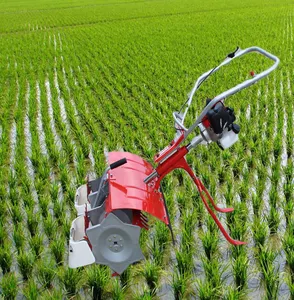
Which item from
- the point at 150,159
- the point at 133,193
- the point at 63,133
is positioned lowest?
the point at 133,193

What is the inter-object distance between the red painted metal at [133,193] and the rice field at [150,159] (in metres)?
0.33

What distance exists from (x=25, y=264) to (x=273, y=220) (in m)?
1.83

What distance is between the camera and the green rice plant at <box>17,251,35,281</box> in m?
2.84

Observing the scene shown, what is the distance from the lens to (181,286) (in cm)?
258

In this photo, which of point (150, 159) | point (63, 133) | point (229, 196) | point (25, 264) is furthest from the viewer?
point (63, 133)

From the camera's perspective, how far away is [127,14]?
69.5ft

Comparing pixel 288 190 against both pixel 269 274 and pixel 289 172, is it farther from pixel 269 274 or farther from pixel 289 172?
pixel 269 274

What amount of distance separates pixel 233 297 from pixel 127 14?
20.3 meters

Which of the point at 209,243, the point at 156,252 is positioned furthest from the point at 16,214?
the point at 209,243

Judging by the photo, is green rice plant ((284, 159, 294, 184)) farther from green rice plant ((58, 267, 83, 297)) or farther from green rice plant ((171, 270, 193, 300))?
green rice plant ((58, 267, 83, 297))

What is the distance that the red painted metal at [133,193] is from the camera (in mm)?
2732

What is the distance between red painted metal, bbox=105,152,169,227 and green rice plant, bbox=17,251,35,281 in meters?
0.64

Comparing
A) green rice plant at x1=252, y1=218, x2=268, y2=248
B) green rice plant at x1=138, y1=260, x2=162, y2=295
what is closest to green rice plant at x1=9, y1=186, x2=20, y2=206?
green rice plant at x1=138, y1=260, x2=162, y2=295

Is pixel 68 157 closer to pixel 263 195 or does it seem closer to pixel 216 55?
pixel 263 195
